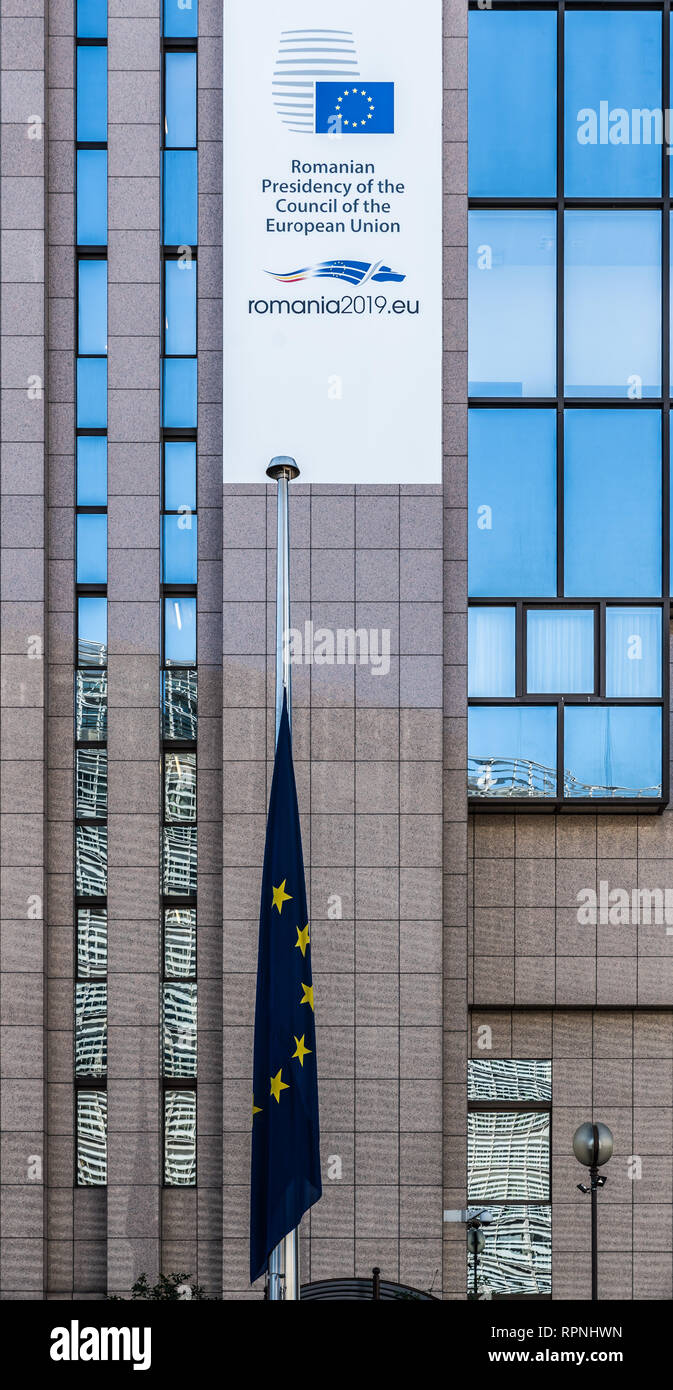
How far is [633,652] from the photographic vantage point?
18109 mm

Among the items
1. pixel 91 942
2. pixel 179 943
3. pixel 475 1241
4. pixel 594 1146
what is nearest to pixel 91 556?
pixel 91 942

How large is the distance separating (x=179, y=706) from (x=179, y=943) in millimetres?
3658

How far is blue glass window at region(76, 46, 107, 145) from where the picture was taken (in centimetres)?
1805

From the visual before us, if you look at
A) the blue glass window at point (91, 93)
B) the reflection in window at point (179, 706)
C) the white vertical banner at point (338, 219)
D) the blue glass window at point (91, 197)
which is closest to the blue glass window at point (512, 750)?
the white vertical banner at point (338, 219)

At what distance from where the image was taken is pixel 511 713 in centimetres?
1800

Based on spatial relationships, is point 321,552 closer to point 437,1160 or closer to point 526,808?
point 526,808

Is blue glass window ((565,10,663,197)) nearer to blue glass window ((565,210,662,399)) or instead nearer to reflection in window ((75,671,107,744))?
blue glass window ((565,210,662,399))

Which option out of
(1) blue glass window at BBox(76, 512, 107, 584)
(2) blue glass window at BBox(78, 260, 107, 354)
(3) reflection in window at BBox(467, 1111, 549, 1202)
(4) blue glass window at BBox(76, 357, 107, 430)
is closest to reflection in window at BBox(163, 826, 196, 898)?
(1) blue glass window at BBox(76, 512, 107, 584)

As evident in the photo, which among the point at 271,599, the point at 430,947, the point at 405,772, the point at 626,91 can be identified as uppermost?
the point at 626,91

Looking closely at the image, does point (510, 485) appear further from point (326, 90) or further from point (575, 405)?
point (326, 90)

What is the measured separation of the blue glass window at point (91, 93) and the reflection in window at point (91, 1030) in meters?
13.3

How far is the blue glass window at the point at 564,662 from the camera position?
18047mm

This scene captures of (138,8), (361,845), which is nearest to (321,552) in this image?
(361,845)

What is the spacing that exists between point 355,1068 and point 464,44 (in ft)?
51.4
